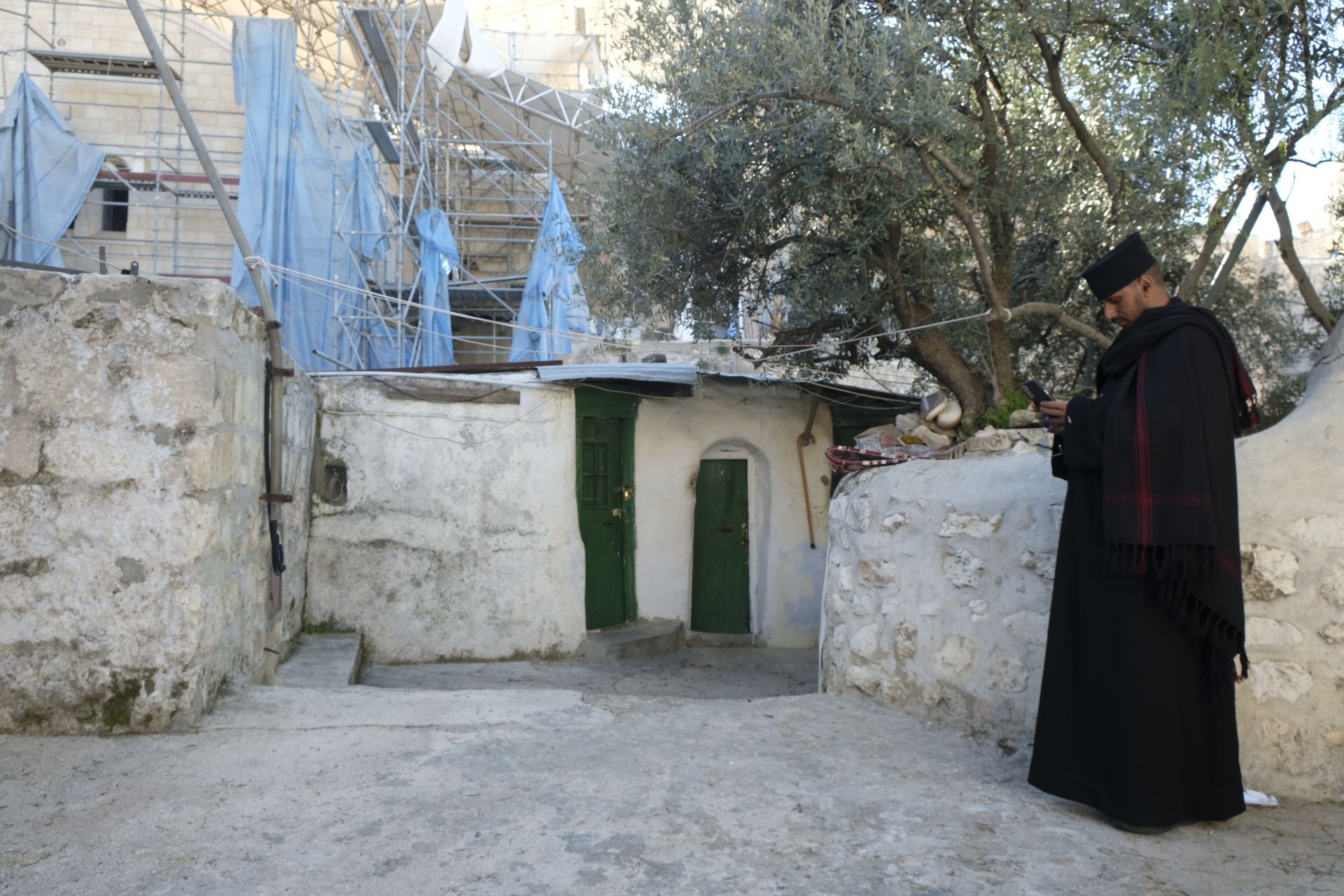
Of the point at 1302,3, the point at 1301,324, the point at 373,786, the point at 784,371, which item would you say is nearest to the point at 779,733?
the point at 373,786

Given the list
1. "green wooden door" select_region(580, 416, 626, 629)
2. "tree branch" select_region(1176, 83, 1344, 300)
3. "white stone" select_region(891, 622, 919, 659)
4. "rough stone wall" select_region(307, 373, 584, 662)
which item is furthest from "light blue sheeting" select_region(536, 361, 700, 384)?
"white stone" select_region(891, 622, 919, 659)

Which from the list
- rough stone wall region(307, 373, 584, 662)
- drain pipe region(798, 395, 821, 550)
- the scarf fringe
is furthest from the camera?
drain pipe region(798, 395, 821, 550)

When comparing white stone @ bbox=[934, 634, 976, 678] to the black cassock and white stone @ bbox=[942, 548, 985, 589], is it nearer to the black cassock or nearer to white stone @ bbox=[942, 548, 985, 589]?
white stone @ bbox=[942, 548, 985, 589]

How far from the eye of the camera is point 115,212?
43.6ft

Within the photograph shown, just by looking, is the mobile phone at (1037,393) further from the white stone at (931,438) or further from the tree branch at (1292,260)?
the white stone at (931,438)

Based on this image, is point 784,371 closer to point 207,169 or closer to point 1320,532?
point 207,169

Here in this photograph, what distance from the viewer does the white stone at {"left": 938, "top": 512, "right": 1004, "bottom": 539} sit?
3.95 meters

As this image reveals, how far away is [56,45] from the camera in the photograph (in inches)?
520

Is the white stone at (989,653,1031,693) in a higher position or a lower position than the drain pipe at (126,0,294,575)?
lower

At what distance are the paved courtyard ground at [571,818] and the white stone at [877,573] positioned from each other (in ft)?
2.48

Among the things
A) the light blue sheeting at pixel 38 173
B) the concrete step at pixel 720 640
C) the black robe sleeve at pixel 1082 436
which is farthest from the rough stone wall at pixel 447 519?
the black robe sleeve at pixel 1082 436

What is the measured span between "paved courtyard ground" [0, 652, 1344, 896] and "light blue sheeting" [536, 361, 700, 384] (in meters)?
4.84

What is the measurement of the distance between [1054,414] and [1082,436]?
0.15 m

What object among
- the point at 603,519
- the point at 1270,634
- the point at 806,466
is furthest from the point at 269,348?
the point at 806,466
